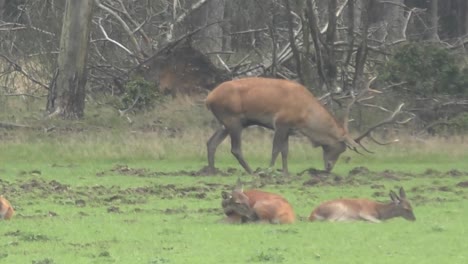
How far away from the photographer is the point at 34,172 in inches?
787

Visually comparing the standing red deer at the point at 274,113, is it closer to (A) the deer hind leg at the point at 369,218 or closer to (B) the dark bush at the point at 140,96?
(A) the deer hind leg at the point at 369,218

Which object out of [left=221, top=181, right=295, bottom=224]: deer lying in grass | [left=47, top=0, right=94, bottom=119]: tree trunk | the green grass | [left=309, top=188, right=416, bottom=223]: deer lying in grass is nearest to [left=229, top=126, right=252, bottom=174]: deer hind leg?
the green grass

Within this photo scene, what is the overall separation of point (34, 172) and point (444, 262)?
34.7 feet

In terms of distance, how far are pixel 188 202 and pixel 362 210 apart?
118 inches

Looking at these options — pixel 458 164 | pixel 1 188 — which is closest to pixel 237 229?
pixel 1 188

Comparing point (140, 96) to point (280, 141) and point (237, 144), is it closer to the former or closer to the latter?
point (237, 144)

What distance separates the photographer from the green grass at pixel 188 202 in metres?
11.6

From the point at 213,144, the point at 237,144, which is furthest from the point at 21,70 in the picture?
the point at 237,144

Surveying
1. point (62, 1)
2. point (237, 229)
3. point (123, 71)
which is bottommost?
point (237, 229)

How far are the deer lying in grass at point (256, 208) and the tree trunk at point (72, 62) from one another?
44.6 feet

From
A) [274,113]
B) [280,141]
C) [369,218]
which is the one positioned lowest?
[369,218]

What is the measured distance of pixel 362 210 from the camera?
14.2 meters

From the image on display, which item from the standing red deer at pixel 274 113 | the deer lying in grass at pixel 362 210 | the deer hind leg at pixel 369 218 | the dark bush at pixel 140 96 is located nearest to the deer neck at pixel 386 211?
the deer lying in grass at pixel 362 210

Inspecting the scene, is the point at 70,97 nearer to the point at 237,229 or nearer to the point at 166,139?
the point at 166,139
